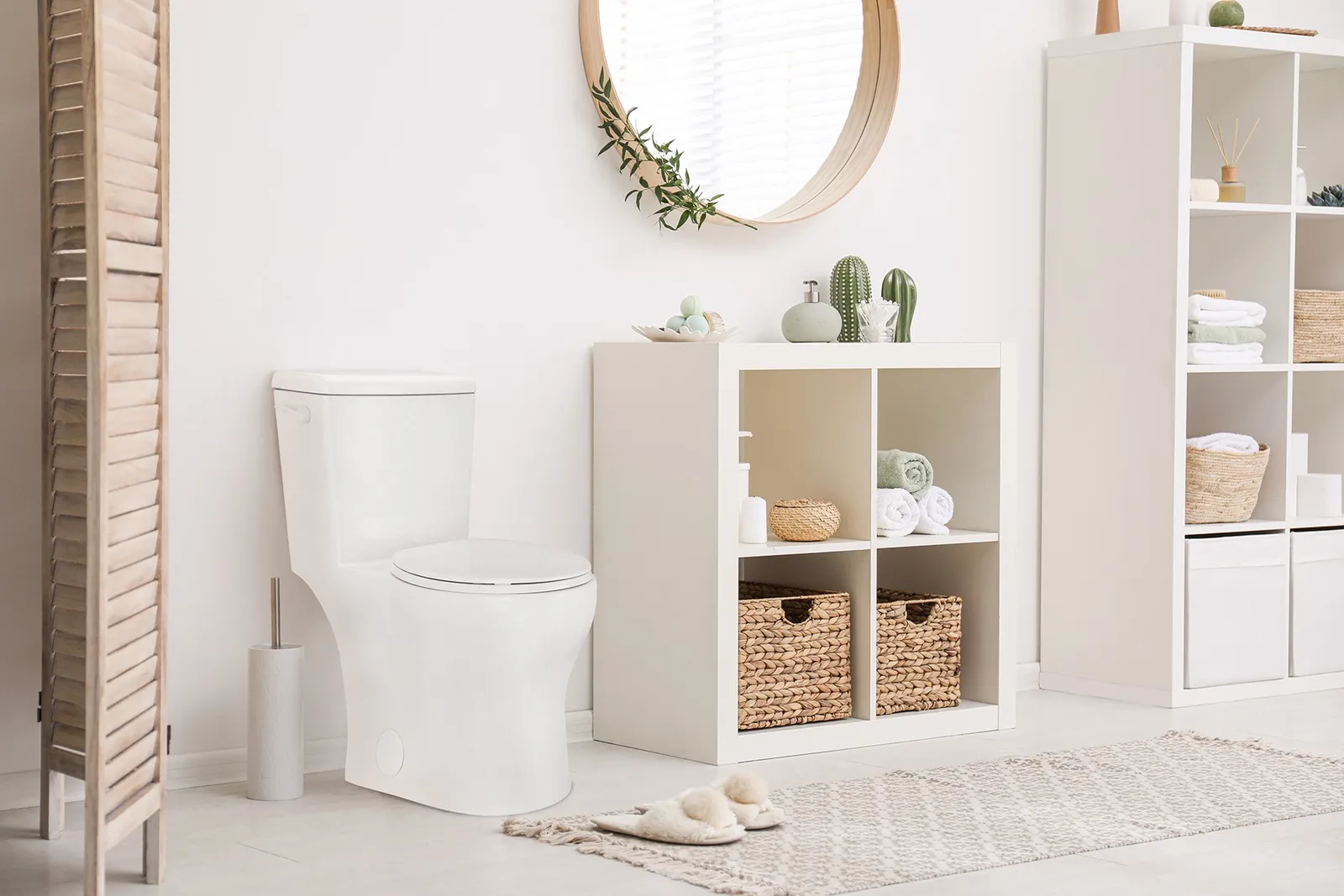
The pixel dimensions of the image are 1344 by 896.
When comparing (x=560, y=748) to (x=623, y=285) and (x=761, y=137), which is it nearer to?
(x=623, y=285)

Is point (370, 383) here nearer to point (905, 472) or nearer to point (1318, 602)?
point (905, 472)

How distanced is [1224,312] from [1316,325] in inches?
14.5

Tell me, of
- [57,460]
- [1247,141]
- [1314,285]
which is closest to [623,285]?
[57,460]

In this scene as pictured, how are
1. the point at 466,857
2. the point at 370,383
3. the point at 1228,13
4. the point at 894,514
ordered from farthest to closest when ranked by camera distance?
1. the point at 1228,13
2. the point at 894,514
3. the point at 370,383
4. the point at 466,857

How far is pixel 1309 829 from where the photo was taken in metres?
2.71

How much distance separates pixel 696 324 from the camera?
3293 mm

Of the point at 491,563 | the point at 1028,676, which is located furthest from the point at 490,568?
the point at 1028,676

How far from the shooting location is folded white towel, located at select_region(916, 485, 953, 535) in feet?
11.4

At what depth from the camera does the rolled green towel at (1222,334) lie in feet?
12.5

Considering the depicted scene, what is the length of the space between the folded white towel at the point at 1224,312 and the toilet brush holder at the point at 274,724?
230 cm

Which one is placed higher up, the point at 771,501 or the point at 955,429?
the point at 955,429

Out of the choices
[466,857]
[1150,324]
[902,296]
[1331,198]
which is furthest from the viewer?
[1331,198]

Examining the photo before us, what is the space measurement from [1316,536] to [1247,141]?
1.05 m

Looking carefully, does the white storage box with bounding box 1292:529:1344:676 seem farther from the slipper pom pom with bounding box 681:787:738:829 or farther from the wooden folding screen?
the wooden folding screen
